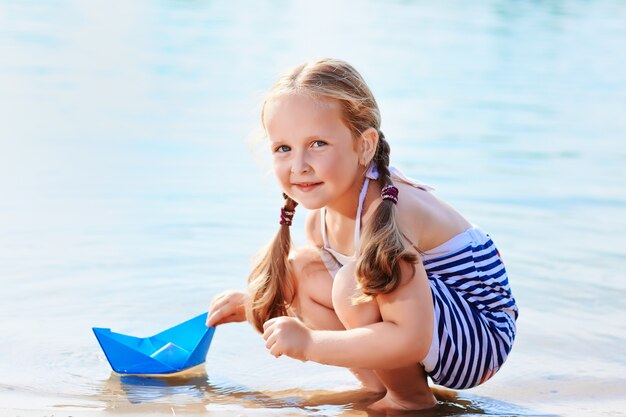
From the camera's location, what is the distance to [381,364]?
2.71 metres

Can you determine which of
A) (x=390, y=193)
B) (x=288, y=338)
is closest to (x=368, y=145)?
(x=390, y=193)

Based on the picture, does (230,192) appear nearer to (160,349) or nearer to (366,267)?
(160,349)

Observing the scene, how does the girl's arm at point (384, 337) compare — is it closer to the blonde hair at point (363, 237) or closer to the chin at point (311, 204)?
the blonde hair at point (363, 237)

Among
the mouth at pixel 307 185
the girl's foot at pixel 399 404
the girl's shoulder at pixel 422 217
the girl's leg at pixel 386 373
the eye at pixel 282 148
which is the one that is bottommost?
the girl's foot at pixel 399 404

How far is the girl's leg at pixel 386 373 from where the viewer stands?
2.76 metres

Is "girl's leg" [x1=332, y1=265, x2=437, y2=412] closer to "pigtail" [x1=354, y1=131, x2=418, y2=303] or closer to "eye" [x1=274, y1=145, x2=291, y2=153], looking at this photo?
"pigtail" [x1=354, y1=131, x2=418, y2=303]

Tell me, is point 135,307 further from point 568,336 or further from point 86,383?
point 568,336

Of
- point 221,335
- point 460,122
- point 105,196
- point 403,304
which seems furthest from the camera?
point 460,122

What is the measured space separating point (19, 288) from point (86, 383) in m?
0.94

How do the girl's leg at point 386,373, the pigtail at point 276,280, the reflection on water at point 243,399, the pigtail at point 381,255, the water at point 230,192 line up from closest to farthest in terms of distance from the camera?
the pigtail at point 381,255
the girl's leg at point 386,373
the reflection on water at point 243,399
the pigtail at point 276,280
the water at point 230,192

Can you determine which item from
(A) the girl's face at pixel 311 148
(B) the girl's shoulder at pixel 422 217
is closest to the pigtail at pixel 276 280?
(A) the girl's face at pixel 311 148

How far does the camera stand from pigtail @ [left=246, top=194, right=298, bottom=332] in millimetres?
3043

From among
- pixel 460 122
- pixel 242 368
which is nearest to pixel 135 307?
pixel 242 368

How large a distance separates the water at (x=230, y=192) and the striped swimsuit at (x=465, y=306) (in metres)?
0.16
